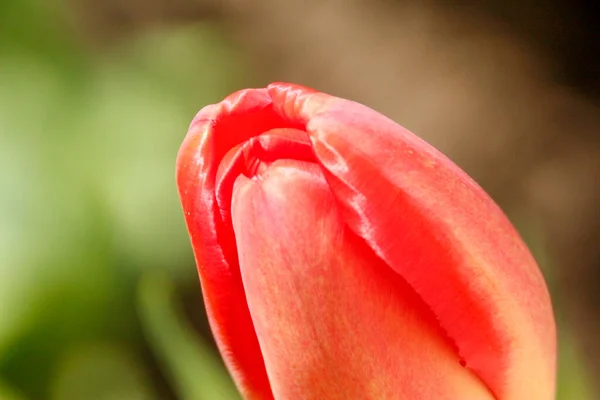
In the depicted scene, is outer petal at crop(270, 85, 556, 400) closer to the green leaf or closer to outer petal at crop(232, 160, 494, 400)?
outer petal at crop(232, 160, 494, 400)

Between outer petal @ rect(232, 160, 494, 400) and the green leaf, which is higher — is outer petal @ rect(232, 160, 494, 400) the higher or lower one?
the higher one

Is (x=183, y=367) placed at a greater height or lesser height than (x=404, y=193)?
lesser

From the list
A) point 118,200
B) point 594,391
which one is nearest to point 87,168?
point 118,200

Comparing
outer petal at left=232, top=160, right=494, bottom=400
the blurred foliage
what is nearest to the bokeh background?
the blurred foliage

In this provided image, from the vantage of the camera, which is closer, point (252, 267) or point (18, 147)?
point (252, 267)

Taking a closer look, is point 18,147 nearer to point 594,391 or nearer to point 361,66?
point 361,66

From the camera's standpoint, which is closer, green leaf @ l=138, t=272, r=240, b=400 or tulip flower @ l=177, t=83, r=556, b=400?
tulip flower @ l=177, t=83, r=556, b=400

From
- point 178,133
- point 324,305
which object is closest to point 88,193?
point 178,133
